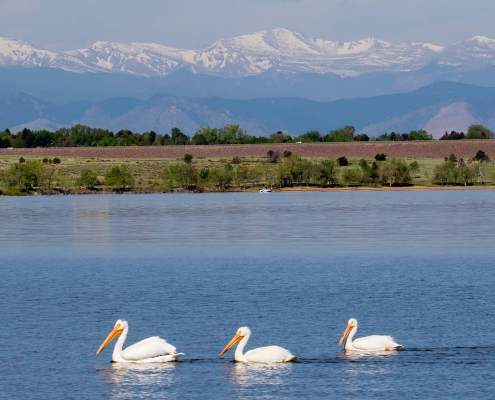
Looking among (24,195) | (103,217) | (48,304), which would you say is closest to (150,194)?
(24,195)

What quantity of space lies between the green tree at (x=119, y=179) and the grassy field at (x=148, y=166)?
4.41 ft

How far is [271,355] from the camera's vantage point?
23.9 meters

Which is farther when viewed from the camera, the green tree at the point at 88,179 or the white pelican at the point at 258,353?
the green tree at the point at 88,179

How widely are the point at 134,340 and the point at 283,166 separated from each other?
→ 365ft

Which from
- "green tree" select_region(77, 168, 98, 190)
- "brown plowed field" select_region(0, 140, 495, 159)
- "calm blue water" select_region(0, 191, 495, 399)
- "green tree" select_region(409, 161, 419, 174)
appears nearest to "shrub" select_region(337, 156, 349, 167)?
"brown plowed field" select_region(0, 140, 495, 159)

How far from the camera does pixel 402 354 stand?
81.6ft

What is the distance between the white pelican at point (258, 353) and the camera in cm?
2388

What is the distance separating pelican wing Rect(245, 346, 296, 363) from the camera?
23.9 metres

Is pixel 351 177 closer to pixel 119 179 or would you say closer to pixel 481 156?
pixel 481 156

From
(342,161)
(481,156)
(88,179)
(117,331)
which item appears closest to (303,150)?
(342,161)

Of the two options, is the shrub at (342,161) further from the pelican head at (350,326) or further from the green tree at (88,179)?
the pelican head at (350,326)

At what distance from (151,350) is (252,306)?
8.05 m

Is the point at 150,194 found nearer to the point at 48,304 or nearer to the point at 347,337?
the point at 48,304

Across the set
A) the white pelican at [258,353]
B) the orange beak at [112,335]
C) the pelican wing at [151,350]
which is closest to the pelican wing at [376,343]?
the white pelican at [258,353]
